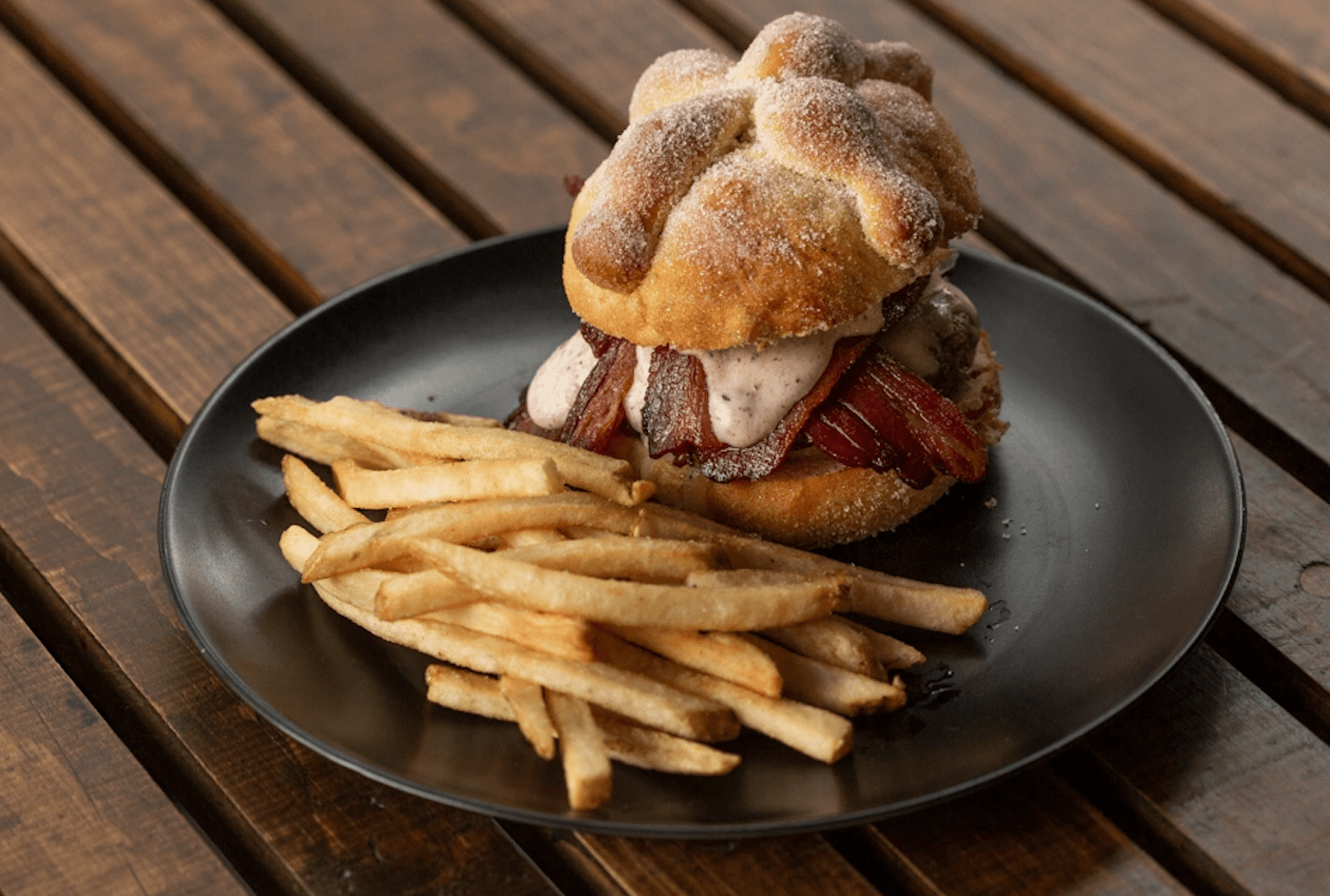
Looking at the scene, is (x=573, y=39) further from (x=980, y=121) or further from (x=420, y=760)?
(x=420, y=760)

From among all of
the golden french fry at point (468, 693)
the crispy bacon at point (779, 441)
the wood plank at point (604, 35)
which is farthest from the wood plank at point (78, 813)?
the wood plank at point (604, 35)

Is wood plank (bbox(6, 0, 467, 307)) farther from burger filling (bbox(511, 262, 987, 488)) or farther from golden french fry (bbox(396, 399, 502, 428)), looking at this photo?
burger filling (bbox(511, 262, 987, 488))

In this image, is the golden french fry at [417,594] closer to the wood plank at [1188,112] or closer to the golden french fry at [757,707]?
the golden french fry at [757,707]

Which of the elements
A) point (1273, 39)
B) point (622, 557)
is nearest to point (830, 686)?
point (622, 557)

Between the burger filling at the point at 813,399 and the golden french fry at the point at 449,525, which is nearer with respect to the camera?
the golden french fry at the point at 449,525

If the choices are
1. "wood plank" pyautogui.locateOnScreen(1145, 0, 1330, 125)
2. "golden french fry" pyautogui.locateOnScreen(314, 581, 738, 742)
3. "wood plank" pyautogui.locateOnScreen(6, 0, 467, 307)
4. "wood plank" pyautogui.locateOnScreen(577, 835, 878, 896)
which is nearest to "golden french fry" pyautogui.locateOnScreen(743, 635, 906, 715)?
"golden french fry" pyautogui.locateOnScreen(314, 581, 738, 742)
